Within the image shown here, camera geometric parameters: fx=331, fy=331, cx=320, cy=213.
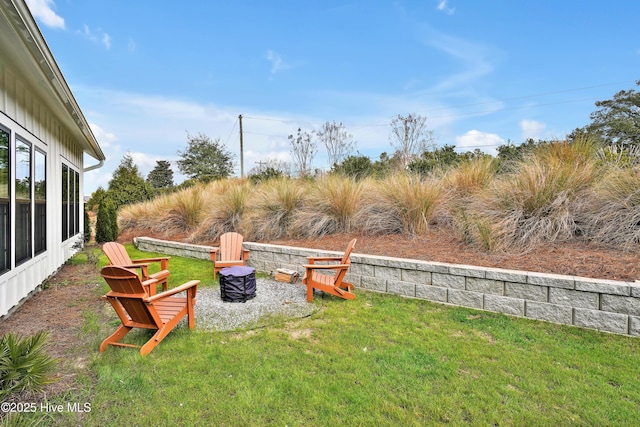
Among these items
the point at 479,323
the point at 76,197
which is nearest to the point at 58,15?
the point at 76,197

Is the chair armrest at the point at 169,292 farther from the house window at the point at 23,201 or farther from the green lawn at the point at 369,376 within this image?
the house window at the point at 23,201

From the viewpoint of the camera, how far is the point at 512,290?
3.39 m

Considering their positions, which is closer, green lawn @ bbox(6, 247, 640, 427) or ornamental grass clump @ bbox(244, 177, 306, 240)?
green lawn @ bbox(6, 247, 640, 427)

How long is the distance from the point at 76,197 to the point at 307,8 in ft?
23.8

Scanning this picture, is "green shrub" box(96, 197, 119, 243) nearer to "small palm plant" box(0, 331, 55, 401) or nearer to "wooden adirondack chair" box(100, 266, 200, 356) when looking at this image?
"wooden adirondack chair" box(100, 266, 200, 356)

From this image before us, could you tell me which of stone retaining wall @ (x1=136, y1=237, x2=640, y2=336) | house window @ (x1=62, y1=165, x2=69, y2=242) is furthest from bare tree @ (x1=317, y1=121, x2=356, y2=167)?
stone retaining wall @ (x1=136, y1=237, x2=640, y2=336)

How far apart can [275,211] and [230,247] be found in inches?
54.2

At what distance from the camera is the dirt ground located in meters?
2.88

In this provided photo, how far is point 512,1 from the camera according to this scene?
6781 mm

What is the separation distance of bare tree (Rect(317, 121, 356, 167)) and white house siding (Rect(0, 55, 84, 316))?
8.52 metres

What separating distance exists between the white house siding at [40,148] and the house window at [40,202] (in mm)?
101

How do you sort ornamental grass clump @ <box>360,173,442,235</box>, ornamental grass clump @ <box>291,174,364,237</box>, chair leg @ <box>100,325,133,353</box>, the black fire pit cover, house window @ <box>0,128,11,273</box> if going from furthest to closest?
ornamental grass clump @ <box>291,174,364,237</box> → ornamental grass clump @ <box>360,173,442,235</box> → the black fire pit cover → house window @ <box>0,128,11,273</box> → chair leg @ <box>100,325,133,353</box>

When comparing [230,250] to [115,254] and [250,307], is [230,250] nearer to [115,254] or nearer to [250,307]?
[115,254]

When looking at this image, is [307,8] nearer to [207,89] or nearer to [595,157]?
[207,89]
